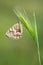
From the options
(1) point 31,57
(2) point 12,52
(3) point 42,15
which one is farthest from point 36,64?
(3) point 42,15

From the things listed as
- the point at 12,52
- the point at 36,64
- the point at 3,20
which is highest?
the point at 3,20

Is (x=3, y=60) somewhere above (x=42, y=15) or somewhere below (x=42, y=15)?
below

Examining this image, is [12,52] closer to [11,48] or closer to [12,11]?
[11,48]

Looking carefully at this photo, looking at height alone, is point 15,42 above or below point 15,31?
below
